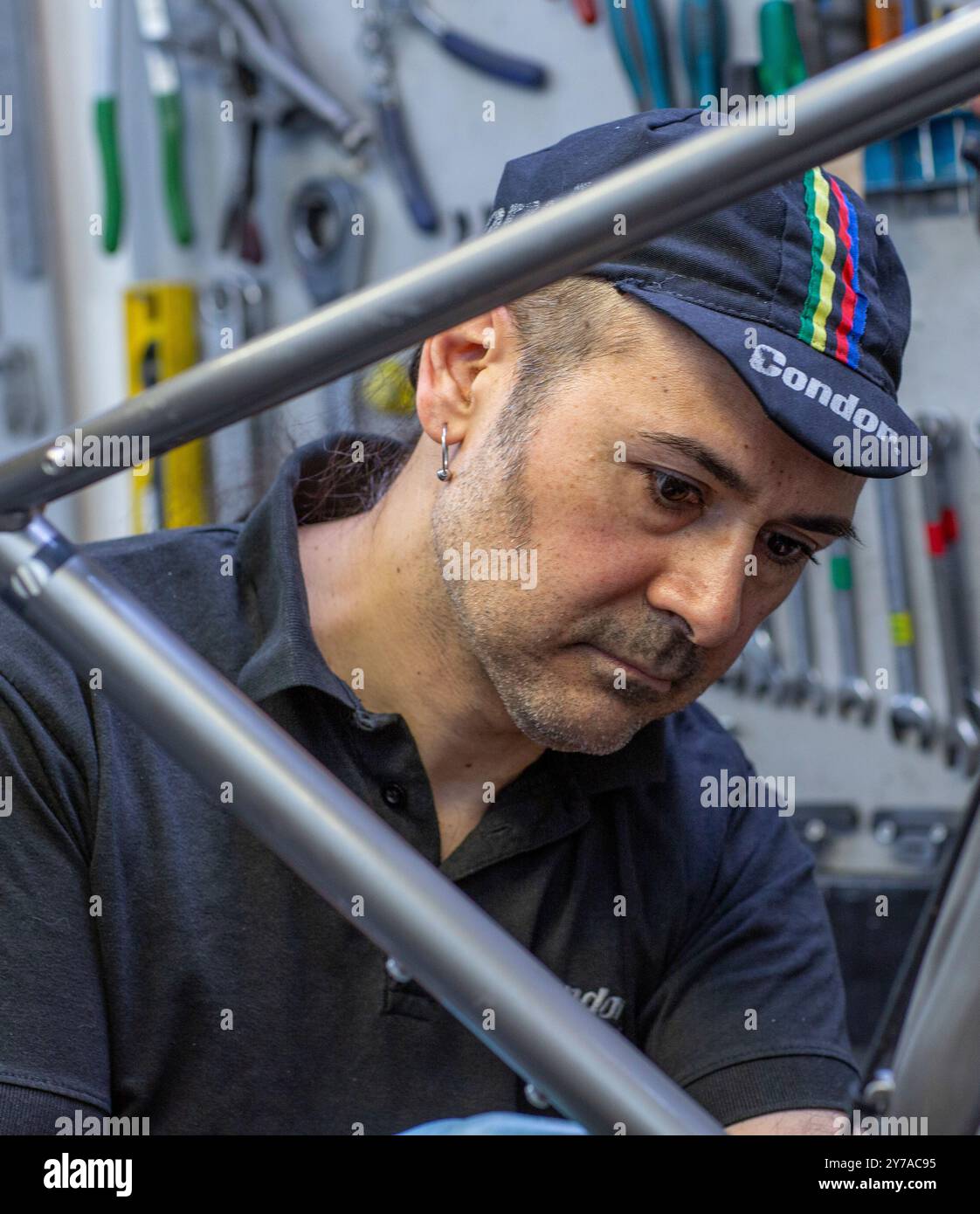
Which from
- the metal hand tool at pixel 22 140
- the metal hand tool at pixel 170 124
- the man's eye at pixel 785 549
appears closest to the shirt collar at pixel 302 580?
the man's eye at pixel 785 549

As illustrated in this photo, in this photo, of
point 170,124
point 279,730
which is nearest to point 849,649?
point 170,124

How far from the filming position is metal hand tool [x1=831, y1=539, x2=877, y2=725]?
1346mm

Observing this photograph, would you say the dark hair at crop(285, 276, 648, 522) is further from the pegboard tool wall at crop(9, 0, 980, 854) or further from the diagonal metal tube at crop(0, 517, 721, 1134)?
the pegboard tool wall at crop(9, 0, 980, 854)

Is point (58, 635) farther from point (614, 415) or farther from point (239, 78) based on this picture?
point (239, 78)

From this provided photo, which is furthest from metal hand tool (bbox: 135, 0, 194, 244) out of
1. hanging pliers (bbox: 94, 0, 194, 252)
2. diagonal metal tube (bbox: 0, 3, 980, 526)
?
diagonal metal tube (bbox: 0, 3, 980, 526)

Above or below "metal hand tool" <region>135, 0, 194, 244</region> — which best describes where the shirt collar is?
below

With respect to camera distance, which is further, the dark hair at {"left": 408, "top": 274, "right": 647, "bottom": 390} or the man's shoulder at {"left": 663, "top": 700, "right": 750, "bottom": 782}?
the man's shoulder at {"left": 663, "top": 700, "right": 750, "bottom": 782}

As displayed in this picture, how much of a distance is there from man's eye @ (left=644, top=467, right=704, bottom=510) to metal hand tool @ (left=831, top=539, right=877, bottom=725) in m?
0.77

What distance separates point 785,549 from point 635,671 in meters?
0.09

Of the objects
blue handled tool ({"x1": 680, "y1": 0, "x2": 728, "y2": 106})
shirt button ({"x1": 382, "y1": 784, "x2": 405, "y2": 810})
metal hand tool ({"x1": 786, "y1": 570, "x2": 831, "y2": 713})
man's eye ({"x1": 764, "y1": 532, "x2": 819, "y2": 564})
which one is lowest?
shirt button ({"x1": 382, "y1": 784, "x2": 405, "y2": 810})

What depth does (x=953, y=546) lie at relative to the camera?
1289 millimetres

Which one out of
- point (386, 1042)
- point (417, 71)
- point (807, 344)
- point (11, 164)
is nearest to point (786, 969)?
point (386, 1042)

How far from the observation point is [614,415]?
0.60m

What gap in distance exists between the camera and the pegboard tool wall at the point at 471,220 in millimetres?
1297
